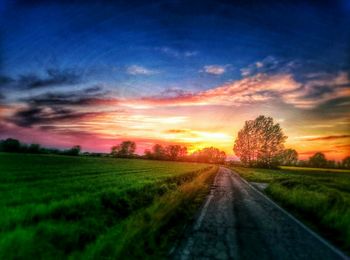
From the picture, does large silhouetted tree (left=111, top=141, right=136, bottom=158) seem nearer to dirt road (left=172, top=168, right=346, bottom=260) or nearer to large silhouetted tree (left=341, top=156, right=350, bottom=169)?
large silhouetted tree (left=341, top=156, right=350, bottom=169)

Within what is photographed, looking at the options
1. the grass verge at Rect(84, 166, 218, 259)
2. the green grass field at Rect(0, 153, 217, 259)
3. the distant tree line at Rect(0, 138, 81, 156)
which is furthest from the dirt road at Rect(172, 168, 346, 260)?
the distant tree line at Rect(0, 138, 81, 156)

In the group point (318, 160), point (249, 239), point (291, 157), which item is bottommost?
point (249, 239)

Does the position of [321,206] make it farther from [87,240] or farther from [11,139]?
[11,139]

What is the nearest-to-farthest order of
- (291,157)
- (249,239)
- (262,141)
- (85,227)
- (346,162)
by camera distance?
1. (249,239)
2. (85,227)
3. (262,141)
4. (346,162)
5. (291,157)

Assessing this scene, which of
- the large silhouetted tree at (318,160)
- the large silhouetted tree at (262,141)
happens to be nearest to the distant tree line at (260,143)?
the large silhouetted tree at (262,141)

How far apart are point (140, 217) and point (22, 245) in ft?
15.1

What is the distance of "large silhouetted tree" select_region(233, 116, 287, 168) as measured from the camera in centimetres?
8486

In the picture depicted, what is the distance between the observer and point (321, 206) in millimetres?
13609

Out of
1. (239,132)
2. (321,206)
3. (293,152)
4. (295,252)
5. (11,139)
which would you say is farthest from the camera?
(293,152)

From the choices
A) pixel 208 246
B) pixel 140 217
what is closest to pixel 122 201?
pixel 140 217

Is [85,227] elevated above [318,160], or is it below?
below

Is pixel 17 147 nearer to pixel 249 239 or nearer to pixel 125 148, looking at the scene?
pixel 125 148

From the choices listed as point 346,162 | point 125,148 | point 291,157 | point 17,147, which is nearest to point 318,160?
point 346,162

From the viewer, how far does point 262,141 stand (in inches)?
3406
